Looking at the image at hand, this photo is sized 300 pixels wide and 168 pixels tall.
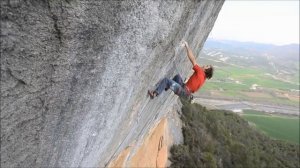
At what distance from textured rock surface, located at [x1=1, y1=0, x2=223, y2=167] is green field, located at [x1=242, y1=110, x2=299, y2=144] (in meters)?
53.1

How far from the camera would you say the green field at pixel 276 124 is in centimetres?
5688

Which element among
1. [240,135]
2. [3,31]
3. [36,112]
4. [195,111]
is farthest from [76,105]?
[240,135]

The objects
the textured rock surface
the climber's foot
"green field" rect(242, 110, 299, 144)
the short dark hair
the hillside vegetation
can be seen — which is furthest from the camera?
"green field" rect(242, 110, 299, 144)

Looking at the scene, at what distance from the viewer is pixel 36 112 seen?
362cm

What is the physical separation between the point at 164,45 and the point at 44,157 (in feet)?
7.79

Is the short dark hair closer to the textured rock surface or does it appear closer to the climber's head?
the climber's head

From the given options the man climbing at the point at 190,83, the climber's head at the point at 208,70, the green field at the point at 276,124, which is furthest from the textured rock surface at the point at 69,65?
the green field at the point at 276,124

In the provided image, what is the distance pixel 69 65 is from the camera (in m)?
3.51

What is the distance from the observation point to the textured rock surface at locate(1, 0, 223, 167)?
294cm

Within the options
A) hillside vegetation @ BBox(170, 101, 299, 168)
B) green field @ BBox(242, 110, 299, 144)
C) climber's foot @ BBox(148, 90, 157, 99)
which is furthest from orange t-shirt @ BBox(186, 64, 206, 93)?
green field @ BBox(242, 110, 299, 144)

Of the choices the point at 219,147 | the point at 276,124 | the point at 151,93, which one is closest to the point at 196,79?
the point at 151,93

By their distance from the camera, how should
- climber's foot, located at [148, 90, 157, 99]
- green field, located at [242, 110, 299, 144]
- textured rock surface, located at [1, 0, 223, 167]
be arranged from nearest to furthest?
textured rock surface, located at [1, 0, 223, 167] < climber's foot, located at [148, 90, 157, 99] < green field, located at [242, 110, 299, 144]

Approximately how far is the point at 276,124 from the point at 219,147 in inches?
1643

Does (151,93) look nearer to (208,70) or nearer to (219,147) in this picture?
(208,70)
